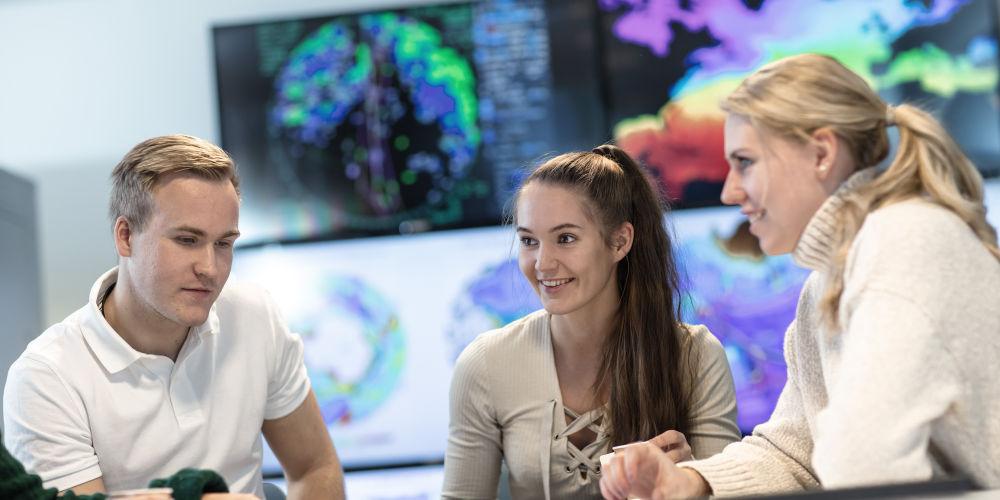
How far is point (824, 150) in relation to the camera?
1.49 metres

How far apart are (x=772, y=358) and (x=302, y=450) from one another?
77.2 inches

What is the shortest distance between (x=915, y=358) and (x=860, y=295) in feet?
0.38

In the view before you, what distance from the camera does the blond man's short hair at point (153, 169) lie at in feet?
6.63

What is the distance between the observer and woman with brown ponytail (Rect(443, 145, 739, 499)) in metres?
2.15

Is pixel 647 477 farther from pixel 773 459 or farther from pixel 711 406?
pixel 711 406

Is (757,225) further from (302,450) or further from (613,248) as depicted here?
(302,450)

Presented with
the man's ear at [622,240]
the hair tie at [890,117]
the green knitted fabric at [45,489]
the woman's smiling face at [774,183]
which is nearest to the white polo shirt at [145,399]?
the green knitted fabric at [45,489]

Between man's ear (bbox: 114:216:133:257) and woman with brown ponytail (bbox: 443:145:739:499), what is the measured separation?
29.6 inches

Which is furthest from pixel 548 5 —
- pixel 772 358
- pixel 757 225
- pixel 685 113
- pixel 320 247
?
pixel 757 225

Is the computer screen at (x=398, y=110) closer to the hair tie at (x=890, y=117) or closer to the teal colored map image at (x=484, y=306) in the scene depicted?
the teal colored map image at (x=484, y=306)

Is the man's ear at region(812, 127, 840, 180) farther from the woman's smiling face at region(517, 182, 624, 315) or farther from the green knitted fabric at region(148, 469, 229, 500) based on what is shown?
the green knitted fabric at region(148, 469, 229, 500)

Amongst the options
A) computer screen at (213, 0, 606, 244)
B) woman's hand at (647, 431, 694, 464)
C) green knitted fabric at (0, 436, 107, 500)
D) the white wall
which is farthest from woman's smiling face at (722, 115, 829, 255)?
the white wall

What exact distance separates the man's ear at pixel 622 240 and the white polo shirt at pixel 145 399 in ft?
2.48

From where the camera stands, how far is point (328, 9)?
386cm
